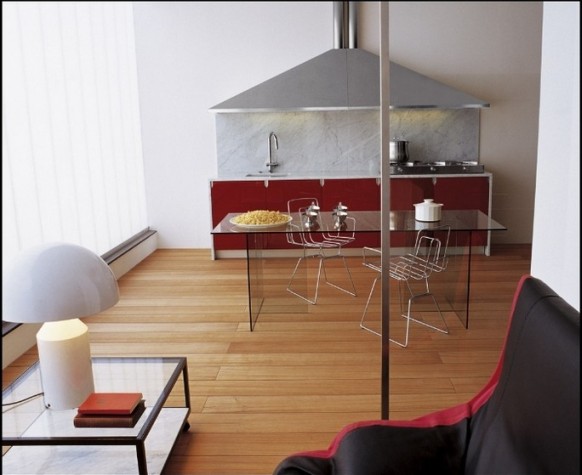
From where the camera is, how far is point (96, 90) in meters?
2.25

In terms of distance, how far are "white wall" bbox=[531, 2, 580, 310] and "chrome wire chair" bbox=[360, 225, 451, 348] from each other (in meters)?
0.37

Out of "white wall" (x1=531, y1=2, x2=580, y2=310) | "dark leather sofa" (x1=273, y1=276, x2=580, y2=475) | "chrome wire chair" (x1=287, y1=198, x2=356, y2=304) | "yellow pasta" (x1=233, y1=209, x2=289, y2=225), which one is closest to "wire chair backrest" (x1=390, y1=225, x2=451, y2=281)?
"chrome wire chair" (x1=287, y1=198, x2=356, y2=304)

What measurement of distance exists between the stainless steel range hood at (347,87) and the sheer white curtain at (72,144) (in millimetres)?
579

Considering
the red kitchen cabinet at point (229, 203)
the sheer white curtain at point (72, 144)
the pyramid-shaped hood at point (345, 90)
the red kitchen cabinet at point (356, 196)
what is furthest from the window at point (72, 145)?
the red kitchen cabinet at point (356, 196)

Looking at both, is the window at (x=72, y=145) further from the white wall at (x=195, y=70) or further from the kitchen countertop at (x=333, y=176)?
the kitchen countertop at (x=333, y=176)

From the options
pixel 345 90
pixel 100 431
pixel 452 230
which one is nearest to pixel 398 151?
pixel 452 230

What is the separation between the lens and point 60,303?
155 cm

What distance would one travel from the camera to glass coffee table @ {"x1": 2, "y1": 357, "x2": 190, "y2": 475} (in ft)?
5.08

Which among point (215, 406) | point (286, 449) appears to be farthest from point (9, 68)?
point (286, 449)

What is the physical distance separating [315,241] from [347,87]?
733mm

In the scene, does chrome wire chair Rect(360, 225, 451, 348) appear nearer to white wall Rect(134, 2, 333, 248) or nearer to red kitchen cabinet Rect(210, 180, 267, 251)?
white wall Rect(134, 2, 333, 248)

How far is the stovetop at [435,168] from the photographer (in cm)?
173

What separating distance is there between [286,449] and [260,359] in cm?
66

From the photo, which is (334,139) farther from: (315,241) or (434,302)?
(434,302)
